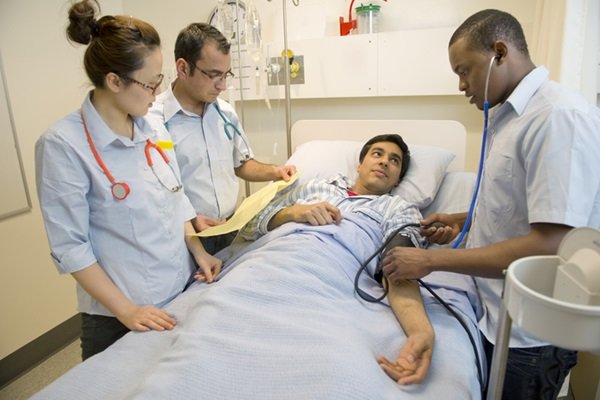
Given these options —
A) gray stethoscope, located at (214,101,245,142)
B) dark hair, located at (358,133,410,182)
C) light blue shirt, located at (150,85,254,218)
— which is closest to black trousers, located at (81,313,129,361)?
light blue shirt, located at (150,85,254,218)

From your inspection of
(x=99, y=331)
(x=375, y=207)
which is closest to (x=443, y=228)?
(x=375, y=207)

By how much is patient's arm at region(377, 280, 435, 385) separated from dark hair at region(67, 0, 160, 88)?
1.04 metres

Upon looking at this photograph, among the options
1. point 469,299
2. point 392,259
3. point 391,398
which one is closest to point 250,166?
point 392,259

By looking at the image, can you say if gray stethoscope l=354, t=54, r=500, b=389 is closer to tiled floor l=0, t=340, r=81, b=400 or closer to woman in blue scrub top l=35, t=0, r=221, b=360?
woman in blue scrub top l=35, t=0, r=221, b=360

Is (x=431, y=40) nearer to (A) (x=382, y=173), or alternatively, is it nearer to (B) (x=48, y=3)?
(A) (x=382, y=173)

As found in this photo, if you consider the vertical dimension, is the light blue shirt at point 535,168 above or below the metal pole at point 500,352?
above

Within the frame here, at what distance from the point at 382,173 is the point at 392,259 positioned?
773mm

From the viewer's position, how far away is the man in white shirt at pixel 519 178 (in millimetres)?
942

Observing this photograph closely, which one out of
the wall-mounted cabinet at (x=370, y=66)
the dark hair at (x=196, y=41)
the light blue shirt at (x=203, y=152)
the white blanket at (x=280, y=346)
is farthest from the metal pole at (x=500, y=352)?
the wall-mounted cabinet at (x=370, y=66)

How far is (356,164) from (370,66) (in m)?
0.58

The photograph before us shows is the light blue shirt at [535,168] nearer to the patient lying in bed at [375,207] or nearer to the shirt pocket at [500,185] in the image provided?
the shirt pocket at [500,185]

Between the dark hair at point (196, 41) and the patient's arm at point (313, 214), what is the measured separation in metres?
0.67

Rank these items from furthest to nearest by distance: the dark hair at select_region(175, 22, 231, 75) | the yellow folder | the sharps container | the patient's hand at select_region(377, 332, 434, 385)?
the sharps container
the dark hair at select_region(175, 22, 231, 75)
the yellow folder
the patient's hand at select_region(377, 332, 434, 385)

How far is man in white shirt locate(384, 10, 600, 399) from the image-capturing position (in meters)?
0.94
